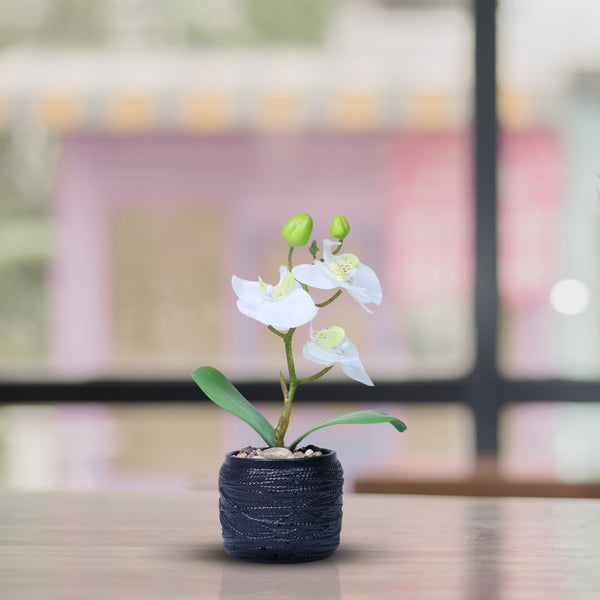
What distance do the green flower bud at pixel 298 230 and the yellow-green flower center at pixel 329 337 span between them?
→ 0.10 m

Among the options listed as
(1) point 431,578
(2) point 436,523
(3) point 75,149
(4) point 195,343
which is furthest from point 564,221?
(1) point 431,578

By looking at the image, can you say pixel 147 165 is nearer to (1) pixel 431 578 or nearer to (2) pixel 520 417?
(2) pixel 520 417

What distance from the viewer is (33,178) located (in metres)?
3.11

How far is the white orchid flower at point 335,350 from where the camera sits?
880mm

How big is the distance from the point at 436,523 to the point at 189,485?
0.83 metres

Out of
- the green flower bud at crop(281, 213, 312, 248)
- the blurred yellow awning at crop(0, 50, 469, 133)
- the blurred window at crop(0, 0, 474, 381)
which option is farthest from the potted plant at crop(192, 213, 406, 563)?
the blurred yellow awning at crop(0, 50, 469, 133)

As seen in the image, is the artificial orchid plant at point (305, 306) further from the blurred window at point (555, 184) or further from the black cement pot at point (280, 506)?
the blurred window at point (555, 184)

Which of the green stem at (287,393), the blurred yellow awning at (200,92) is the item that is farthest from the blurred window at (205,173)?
the green stem at (287,393)

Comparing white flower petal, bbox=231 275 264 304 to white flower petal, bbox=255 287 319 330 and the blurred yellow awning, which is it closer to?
white flower petal, bbox=255 287 319 330

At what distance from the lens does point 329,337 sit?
892mm

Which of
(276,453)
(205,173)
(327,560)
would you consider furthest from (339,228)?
(205,173)

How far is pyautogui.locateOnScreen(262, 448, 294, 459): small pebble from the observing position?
926 mm

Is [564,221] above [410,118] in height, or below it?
below

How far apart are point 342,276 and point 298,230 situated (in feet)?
0.23
